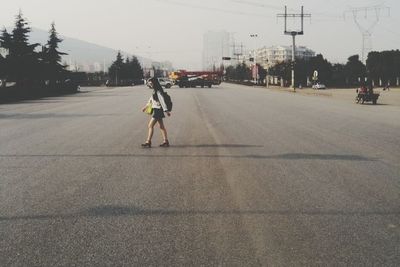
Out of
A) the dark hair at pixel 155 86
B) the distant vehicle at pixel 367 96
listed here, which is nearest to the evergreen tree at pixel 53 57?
the distant vehicle at pixel 367 96

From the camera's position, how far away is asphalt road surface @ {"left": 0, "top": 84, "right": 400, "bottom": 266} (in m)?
4.83

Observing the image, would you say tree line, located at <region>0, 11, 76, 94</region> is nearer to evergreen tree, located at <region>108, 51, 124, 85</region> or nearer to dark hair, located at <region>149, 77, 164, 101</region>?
dark hair, located at <region>149, 77, 164, 101</region>

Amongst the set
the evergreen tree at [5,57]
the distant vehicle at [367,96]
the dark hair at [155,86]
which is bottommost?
the distant vehicle at [367,96]

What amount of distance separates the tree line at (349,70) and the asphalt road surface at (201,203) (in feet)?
348

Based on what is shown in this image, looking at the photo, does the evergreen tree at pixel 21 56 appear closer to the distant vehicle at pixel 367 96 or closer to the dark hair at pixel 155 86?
the distant vehicle at pixel 367 96

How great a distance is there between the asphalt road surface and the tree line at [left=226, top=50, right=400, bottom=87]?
106m

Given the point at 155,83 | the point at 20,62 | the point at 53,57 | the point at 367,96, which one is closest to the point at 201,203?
the point at 155,83

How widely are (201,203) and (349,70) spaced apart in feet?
461

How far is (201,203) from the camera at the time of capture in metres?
6.76

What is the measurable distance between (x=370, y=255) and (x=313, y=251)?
0.50 meters

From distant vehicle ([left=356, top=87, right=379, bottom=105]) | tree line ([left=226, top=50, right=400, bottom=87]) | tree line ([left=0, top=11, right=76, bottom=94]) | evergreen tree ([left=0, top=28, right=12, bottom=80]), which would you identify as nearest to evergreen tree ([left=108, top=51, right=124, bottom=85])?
tree line ([left=226, top=50, right=400, bottom=87])

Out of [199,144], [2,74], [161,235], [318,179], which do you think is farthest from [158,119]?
[2,74]

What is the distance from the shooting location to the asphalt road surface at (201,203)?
4.83 m

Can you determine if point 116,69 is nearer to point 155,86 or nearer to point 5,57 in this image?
point 5,57
